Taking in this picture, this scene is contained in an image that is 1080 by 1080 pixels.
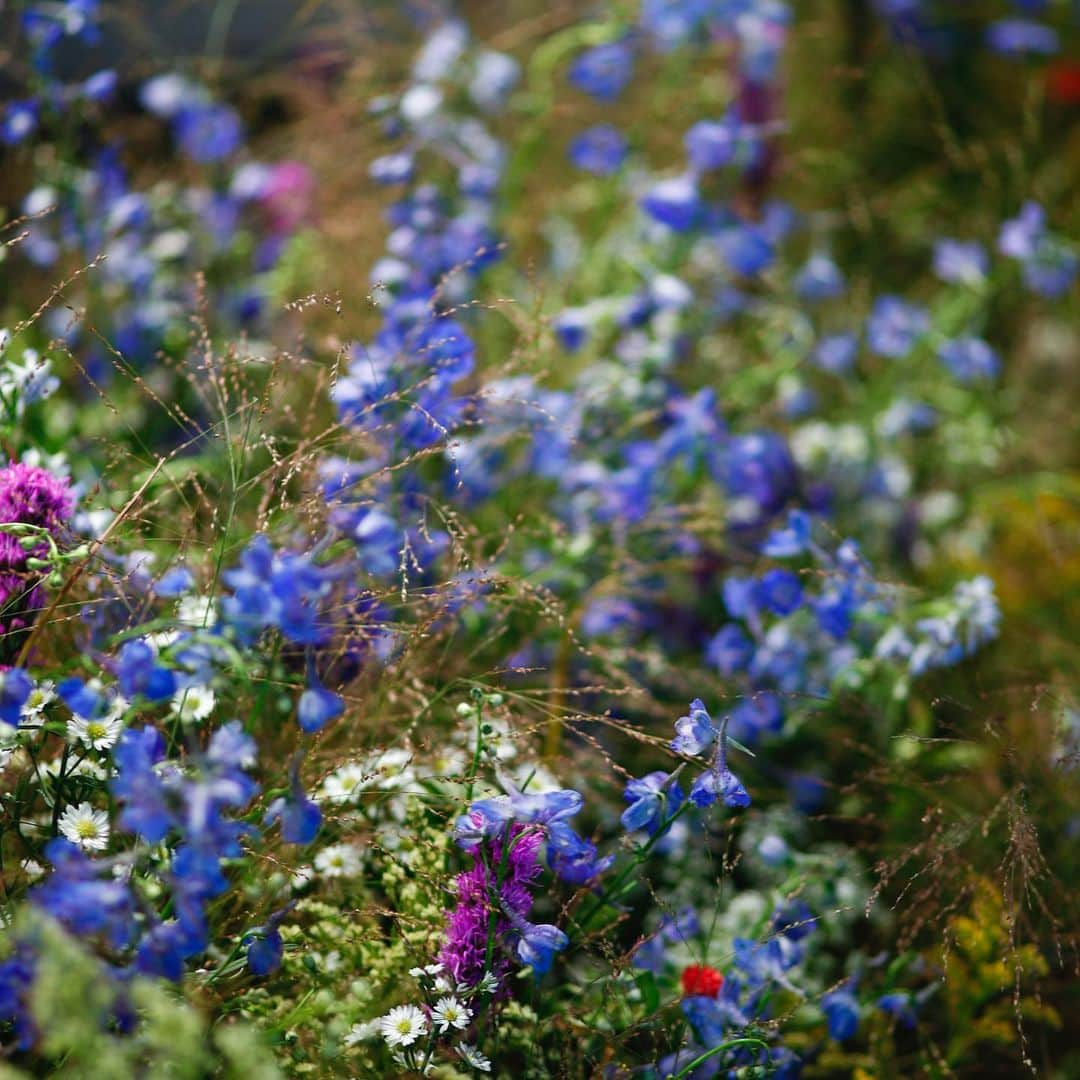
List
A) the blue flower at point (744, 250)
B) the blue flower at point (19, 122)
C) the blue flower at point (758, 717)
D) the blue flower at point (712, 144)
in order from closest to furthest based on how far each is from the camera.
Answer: the blue flower at point (758, 717) → the blue flower at point (19, 122) → the blue flower at point (712, 144) → the blue flower at point (744, 250)

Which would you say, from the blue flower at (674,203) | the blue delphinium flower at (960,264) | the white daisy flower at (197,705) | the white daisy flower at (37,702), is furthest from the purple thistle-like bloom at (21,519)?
the blue delphinium flower at (960,264)

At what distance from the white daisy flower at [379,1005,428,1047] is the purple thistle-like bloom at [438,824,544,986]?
6 cm

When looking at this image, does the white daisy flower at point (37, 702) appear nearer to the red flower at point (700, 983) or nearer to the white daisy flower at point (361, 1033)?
the white daisy flower at point (361, 1033)

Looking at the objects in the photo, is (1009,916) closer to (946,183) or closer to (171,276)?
(171,276)

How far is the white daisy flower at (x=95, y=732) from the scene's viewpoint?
107 centimetres

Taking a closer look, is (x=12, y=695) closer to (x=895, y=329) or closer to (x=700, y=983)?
(x=700, y=983)

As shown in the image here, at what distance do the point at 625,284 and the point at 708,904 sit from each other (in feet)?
3.88

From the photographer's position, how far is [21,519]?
1134 millimetres

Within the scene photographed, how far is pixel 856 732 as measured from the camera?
1.88 m

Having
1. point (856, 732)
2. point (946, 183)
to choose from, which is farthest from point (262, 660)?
point (946, 183)

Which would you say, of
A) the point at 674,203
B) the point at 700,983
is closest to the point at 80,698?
the point at 700,983

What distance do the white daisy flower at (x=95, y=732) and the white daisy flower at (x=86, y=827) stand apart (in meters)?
0.06

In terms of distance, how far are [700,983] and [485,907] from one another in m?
0.30

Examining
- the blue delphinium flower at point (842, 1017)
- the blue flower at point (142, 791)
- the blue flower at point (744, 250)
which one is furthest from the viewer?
the blue flower at point (744, 250)
